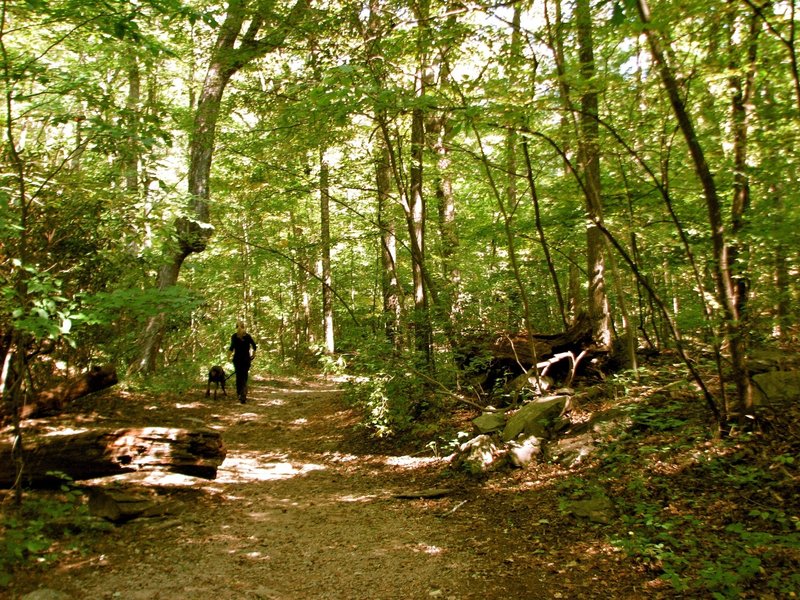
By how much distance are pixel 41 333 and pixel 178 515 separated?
99.0 inches

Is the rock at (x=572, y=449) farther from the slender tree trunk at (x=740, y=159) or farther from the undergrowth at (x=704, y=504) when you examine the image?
the slender tree trunk at (x=740, y=159)

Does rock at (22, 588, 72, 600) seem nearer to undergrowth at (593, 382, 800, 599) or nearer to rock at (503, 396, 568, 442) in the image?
undergrowth at (593, 382, 800, 599)

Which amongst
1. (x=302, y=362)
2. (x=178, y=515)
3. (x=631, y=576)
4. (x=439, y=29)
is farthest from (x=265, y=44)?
(x=302, y=362)

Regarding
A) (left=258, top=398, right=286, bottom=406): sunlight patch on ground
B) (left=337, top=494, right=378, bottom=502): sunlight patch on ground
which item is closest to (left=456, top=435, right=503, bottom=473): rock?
(left=337, top=494, right=378, bottom=502): sunlight patch on ground

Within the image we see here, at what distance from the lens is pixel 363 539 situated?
5.13m

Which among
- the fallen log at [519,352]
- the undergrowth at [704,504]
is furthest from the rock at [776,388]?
the fallen log at [519,352]

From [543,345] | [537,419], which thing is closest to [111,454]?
[537,419]

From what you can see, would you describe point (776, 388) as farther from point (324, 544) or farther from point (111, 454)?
point (111, 454)

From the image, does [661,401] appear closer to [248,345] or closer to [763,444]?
[763,444]

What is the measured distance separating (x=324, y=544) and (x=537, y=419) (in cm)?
334

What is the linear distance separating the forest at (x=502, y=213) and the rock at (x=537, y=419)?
119 mm

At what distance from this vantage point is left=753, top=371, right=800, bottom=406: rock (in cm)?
540

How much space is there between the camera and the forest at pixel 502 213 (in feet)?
15.1

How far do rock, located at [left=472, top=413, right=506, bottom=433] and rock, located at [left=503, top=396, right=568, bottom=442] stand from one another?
0.20 m
